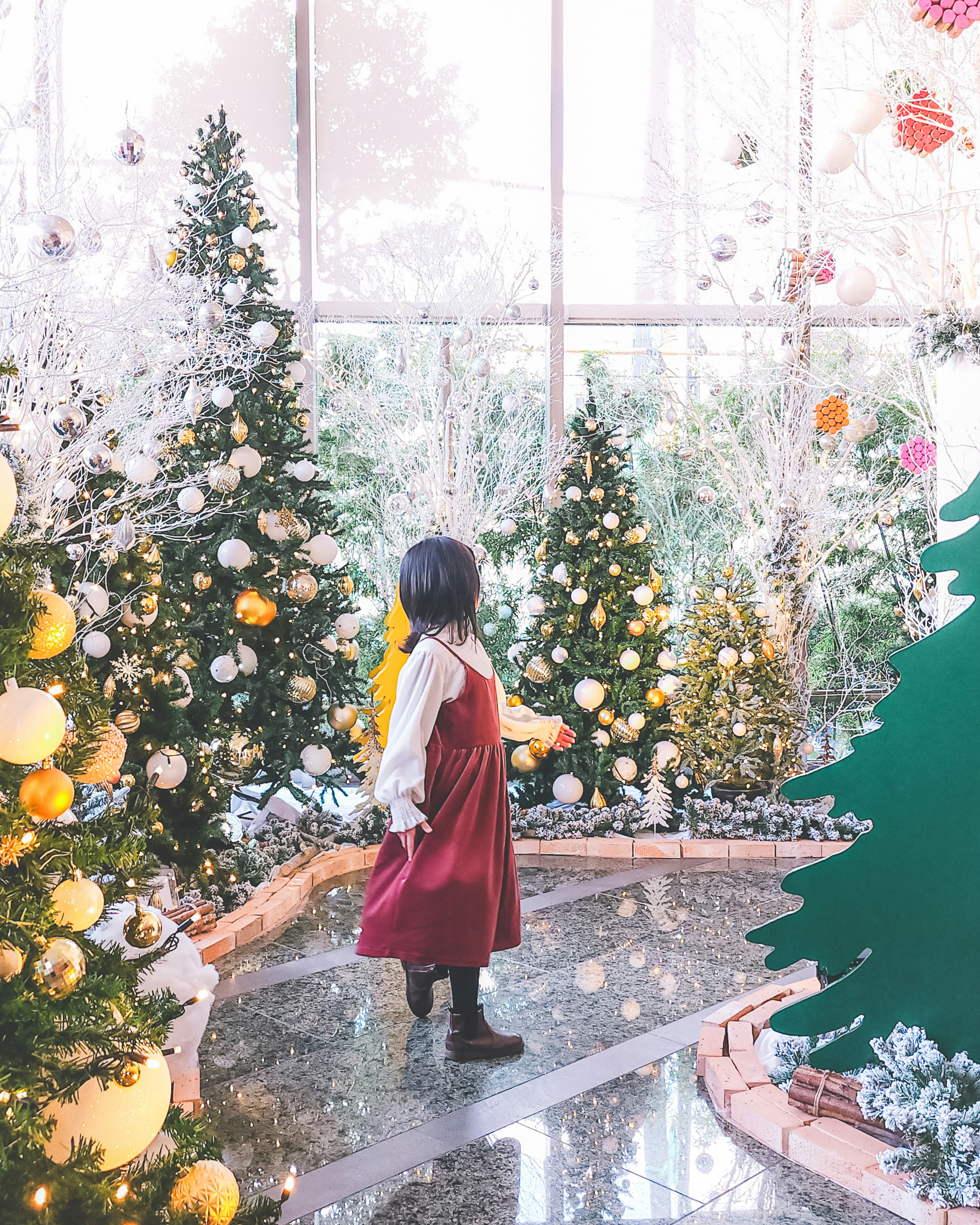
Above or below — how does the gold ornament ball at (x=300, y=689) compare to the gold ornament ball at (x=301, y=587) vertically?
below

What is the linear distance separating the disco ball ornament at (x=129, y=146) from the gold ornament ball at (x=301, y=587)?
2.08 metres

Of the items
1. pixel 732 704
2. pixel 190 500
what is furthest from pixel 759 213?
pixel 732 704

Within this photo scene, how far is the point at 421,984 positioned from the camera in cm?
350

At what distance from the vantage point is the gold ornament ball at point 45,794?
66.2 inches

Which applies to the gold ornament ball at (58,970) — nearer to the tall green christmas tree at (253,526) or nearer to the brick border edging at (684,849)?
the tall green christmas tree at (253,526)

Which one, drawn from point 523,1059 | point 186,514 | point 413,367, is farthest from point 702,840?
point 413,367

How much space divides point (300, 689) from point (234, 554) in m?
0.76

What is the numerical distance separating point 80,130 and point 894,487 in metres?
6.05

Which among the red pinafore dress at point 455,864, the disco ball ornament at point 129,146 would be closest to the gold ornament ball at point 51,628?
the red pinafore dress at point 455,864

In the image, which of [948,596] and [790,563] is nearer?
[948,596]

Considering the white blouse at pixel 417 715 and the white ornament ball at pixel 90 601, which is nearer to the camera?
the white blouse at pixel 417 715

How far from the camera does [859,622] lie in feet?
26.9

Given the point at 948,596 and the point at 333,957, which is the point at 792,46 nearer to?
the point at 948,596

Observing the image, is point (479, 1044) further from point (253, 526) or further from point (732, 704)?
point (732, 704)
